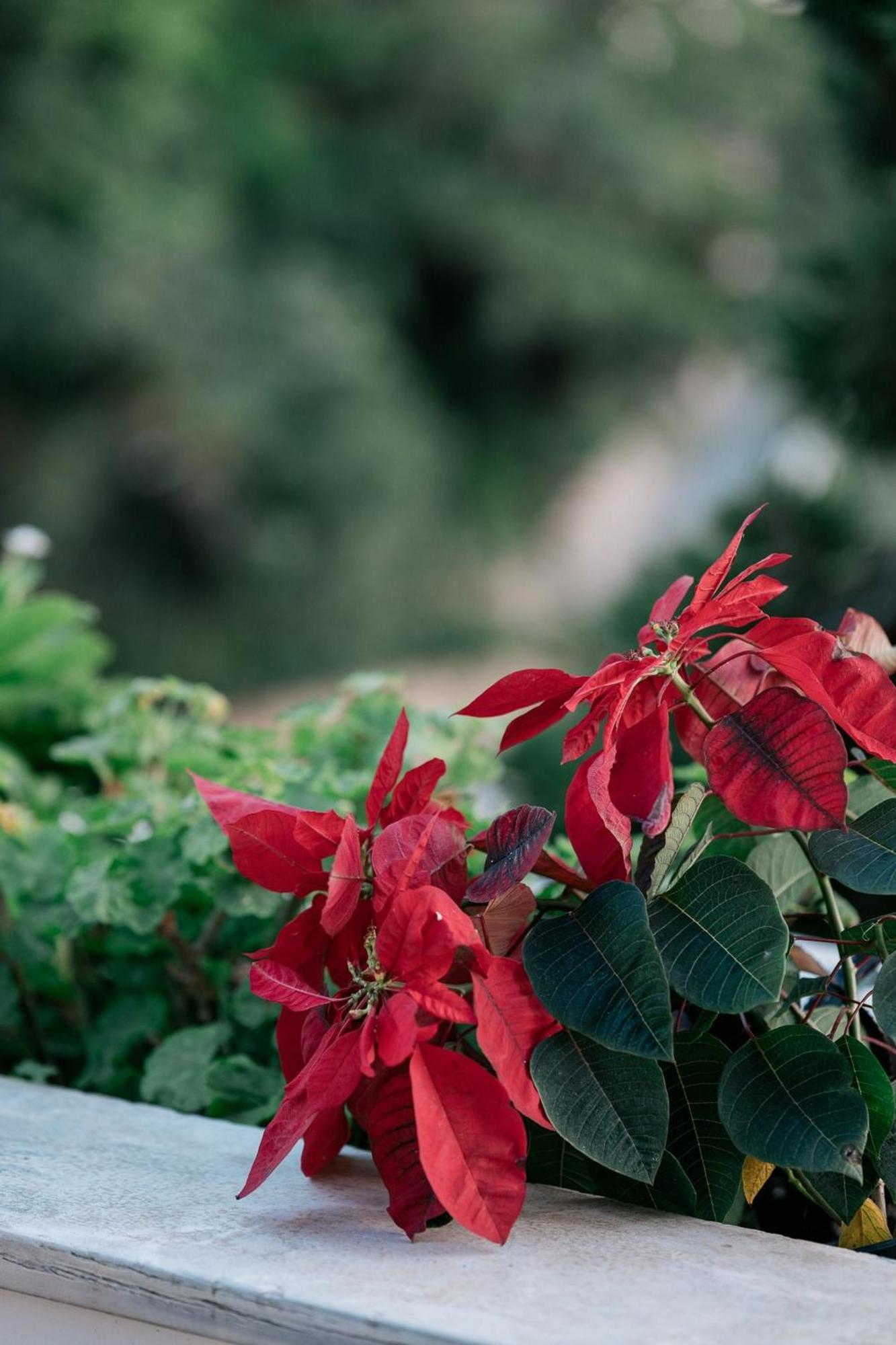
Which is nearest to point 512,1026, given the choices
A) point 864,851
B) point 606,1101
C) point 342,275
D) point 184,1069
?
point 606,1101

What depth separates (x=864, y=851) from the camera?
0.44 metres

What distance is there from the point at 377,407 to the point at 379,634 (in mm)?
1156

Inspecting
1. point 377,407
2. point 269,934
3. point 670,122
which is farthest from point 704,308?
point 269,934

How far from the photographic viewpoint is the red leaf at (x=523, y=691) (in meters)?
0.47

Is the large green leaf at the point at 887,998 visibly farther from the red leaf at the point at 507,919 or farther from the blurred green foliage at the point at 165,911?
the blurred green foliage at the point at 165,911

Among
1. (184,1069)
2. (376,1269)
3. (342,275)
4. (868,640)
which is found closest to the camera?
(376,1269)

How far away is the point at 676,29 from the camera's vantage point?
7277 mm

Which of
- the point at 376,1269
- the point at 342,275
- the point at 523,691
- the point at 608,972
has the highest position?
the point at 342,275

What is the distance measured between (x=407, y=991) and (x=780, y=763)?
0.51 ft

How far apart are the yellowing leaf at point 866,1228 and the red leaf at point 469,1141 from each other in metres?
0.15

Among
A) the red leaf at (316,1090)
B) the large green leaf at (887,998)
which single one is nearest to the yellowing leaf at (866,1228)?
the large green leaf at (887,998)

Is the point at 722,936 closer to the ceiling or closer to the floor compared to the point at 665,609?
closer to the floor

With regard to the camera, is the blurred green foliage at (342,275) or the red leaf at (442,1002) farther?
the blurred green foliage at (342,275)

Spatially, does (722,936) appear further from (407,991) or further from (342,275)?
(342,275)
